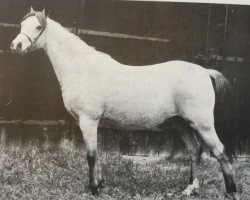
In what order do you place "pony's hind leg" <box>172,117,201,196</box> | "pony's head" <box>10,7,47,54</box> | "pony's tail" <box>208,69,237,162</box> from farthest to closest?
"pony's tail" <box>208,69,237,162</box> < "pony's hind leg" <box>172,117,201,196</box> < "pony's head" <box>10,7,47,54</box>

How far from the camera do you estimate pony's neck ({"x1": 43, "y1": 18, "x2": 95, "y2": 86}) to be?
229cm

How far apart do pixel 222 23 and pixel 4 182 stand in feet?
5.75

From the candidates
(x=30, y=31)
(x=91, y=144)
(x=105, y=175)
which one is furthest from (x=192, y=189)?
(x=30, y=31)

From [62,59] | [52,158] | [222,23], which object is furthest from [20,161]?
[222,23]

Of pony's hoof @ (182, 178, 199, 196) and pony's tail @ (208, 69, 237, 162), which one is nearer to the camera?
pony's hoof @ (182, 178, 199, 196)

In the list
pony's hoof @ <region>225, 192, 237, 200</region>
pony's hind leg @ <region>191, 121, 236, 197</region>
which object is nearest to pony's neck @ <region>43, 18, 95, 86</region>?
pony's hind leg @ <region>191, 121, 236, 197</region>

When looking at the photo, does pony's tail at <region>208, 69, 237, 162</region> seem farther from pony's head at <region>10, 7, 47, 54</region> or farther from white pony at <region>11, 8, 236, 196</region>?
pony's head at <region>10, 7, 47, 54</region>

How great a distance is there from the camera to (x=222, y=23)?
2656mm

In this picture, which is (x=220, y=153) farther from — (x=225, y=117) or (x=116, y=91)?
(x=116, y=91)

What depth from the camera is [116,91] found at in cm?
226

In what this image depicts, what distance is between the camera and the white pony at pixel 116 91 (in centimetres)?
224

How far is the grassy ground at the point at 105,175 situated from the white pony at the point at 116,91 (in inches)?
4.0

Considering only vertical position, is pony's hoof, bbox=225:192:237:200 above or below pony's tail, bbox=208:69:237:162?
below

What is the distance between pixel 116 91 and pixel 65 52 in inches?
15.2
